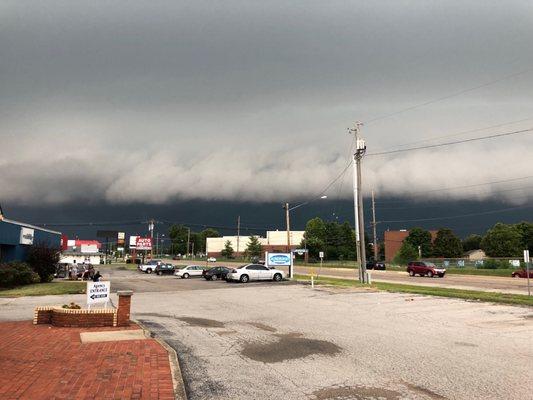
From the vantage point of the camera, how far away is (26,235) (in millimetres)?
40812

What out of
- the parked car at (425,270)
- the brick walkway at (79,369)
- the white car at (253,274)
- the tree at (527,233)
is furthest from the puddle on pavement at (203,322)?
the tree at (527,233)

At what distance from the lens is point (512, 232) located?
11306cm

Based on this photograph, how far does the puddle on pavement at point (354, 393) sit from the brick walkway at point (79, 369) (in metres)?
2.24

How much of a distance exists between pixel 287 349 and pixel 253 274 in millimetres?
27747

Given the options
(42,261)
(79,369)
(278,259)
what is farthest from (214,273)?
(79,369)

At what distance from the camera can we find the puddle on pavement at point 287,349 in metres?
9.61

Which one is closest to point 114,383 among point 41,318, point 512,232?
point 41,318

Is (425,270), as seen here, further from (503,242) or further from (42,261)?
(503,242)

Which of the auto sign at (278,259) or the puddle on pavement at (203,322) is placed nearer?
the puddle on pavement at (203,322)

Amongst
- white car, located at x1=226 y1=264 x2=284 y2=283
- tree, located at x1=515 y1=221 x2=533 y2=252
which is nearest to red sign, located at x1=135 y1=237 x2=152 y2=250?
white car, located at x1=226 y1=264 x2=284 y2=283

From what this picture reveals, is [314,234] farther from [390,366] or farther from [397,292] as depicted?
[390,366]

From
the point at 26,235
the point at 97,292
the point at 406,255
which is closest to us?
the point at 97,292

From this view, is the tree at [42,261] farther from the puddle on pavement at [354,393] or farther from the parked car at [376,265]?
the parked car at [376,265]

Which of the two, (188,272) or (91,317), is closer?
(91,317)
